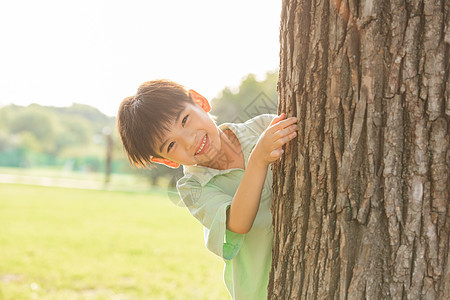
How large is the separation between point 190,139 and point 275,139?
511mm

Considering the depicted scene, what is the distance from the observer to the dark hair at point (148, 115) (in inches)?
79.5

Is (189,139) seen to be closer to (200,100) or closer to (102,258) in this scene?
(200,100)

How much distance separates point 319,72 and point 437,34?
35 cm

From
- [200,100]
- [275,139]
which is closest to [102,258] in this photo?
[200,100]

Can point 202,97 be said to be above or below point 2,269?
above

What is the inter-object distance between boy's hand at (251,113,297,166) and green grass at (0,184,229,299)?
406 cm

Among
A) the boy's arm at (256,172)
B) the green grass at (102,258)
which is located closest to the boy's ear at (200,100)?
the boy's arm at (256,172)

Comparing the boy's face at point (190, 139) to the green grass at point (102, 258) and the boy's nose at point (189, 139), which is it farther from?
the green grass at point (102, 258)

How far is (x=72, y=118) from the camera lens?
82.8 m

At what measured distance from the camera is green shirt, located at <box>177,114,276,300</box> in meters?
1.90

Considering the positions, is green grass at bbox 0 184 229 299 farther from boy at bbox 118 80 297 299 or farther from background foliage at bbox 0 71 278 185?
background foliage at bbox 0 71 278 185

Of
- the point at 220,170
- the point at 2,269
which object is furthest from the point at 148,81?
the point at 2,269

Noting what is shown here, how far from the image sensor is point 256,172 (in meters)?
1.71

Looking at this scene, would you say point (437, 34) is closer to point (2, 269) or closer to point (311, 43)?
point (311, 43)
